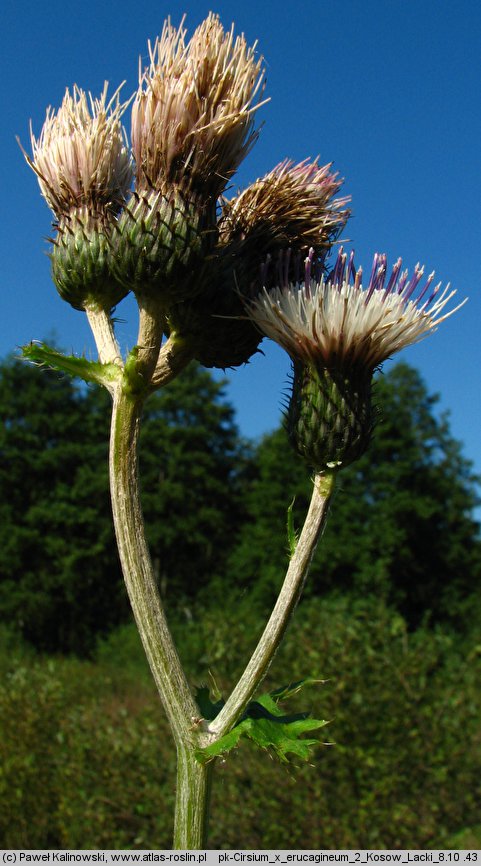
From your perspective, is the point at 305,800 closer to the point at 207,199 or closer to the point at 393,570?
the point at 207,199

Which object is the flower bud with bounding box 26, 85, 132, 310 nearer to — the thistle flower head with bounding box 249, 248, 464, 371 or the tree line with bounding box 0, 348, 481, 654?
the thistle flower head with bounding box 249, 248, 464, 371

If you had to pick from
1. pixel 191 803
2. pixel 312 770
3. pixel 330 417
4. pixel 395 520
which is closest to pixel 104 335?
pixel 330 417

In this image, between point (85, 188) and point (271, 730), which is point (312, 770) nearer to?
point (271, 730)

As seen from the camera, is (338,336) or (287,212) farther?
(287,212)

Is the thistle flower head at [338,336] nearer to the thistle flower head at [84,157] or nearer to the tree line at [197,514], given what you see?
the thistle flower head at [84,157]

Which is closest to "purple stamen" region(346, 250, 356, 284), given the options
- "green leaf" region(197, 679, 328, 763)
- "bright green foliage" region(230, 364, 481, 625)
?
"green leaf" region(197, 679, 328, 763)

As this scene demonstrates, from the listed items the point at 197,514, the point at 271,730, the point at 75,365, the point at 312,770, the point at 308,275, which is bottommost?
the point at 312,770

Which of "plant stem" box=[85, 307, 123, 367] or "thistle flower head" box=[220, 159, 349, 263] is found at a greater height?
"thistle flower head" box=[220, 159, 349, 263]
